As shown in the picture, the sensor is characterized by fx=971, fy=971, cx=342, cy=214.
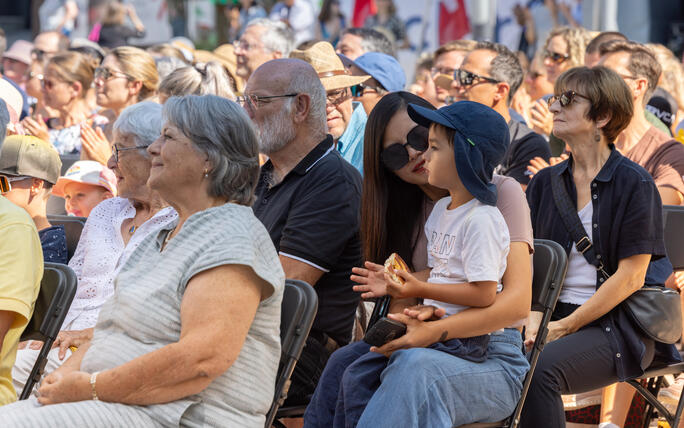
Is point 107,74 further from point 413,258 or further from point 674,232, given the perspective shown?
point 674,232

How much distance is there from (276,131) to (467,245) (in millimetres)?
1246

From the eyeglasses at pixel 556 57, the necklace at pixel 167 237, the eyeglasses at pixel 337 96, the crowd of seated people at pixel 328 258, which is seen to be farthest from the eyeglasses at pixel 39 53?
the necklace at pixel 167 237

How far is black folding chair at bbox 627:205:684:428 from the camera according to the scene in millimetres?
4070

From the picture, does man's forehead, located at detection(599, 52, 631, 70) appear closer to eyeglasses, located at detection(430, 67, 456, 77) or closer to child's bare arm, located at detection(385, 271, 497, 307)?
eyeglasses, located at detection(430, 67, 456, 77)

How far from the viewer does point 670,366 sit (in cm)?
410

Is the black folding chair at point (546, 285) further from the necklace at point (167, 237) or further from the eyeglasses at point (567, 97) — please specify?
the necklace at point (167, 237)

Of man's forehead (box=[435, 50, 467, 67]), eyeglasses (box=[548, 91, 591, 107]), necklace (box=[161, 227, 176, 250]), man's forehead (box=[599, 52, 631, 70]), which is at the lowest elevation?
man's forehead (box=[435, 50, 467, 67])

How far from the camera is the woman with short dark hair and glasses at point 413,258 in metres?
3.16

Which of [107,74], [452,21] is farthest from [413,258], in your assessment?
[452,21]

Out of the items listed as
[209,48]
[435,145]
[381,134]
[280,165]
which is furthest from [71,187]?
[209,48]

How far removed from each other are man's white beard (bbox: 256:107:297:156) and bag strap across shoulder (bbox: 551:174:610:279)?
117 cm

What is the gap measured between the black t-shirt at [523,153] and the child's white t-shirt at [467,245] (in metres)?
2.39

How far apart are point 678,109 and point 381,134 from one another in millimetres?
4716

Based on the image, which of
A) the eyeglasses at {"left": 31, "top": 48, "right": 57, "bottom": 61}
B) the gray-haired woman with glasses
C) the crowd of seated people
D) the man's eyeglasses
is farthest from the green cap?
the eyeglasses at {"left": 31, "top": 48, "right": 57, "bottom": 61}
